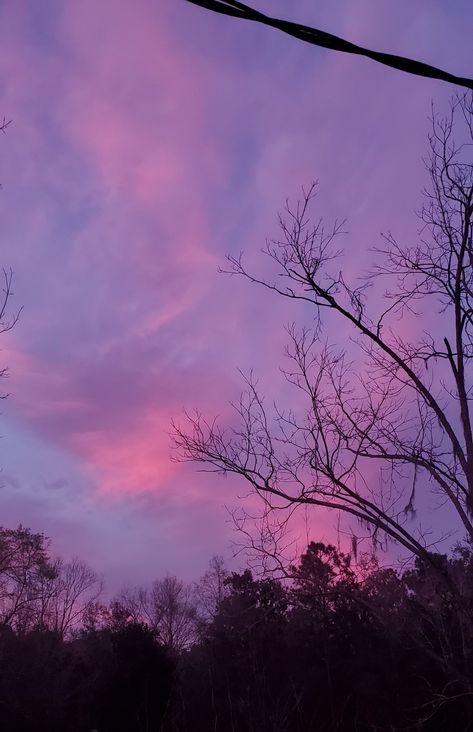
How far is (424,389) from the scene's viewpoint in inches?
377

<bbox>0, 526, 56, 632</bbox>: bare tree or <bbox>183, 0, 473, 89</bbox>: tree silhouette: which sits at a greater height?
<bbox>0, 526, 56, 632</bbox>: bare tree

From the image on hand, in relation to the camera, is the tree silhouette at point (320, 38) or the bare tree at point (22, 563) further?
the bare tree at point (22, 563)

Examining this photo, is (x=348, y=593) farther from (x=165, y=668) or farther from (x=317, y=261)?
(x=165, y=668)

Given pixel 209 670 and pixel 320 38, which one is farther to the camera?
pixel 209 670

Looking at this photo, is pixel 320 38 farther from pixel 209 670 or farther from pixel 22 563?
pixel 22 563

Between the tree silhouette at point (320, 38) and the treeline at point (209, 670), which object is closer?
the tree silhouette at point (320, 38)

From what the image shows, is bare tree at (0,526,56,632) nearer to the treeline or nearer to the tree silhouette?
the treeline

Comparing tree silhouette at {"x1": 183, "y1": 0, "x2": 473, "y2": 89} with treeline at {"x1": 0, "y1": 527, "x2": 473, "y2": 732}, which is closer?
tree silhouette at {"x1": 183, "y1": 0, "x2": 473, "y2": 89}

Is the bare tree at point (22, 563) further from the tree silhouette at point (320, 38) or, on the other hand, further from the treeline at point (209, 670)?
the tree silhouette at point (320, 38)

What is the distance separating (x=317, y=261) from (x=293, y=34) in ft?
21.5

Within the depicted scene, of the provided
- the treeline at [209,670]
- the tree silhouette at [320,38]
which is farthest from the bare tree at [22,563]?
the tree silhouette at [320,38]

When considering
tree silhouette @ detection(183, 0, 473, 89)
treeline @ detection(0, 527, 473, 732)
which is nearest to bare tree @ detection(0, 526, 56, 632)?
treeline @ detection(0, 527, 473, 732)

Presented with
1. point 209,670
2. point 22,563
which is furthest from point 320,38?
point 22,563

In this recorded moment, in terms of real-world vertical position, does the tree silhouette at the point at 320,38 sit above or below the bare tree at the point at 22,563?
below
